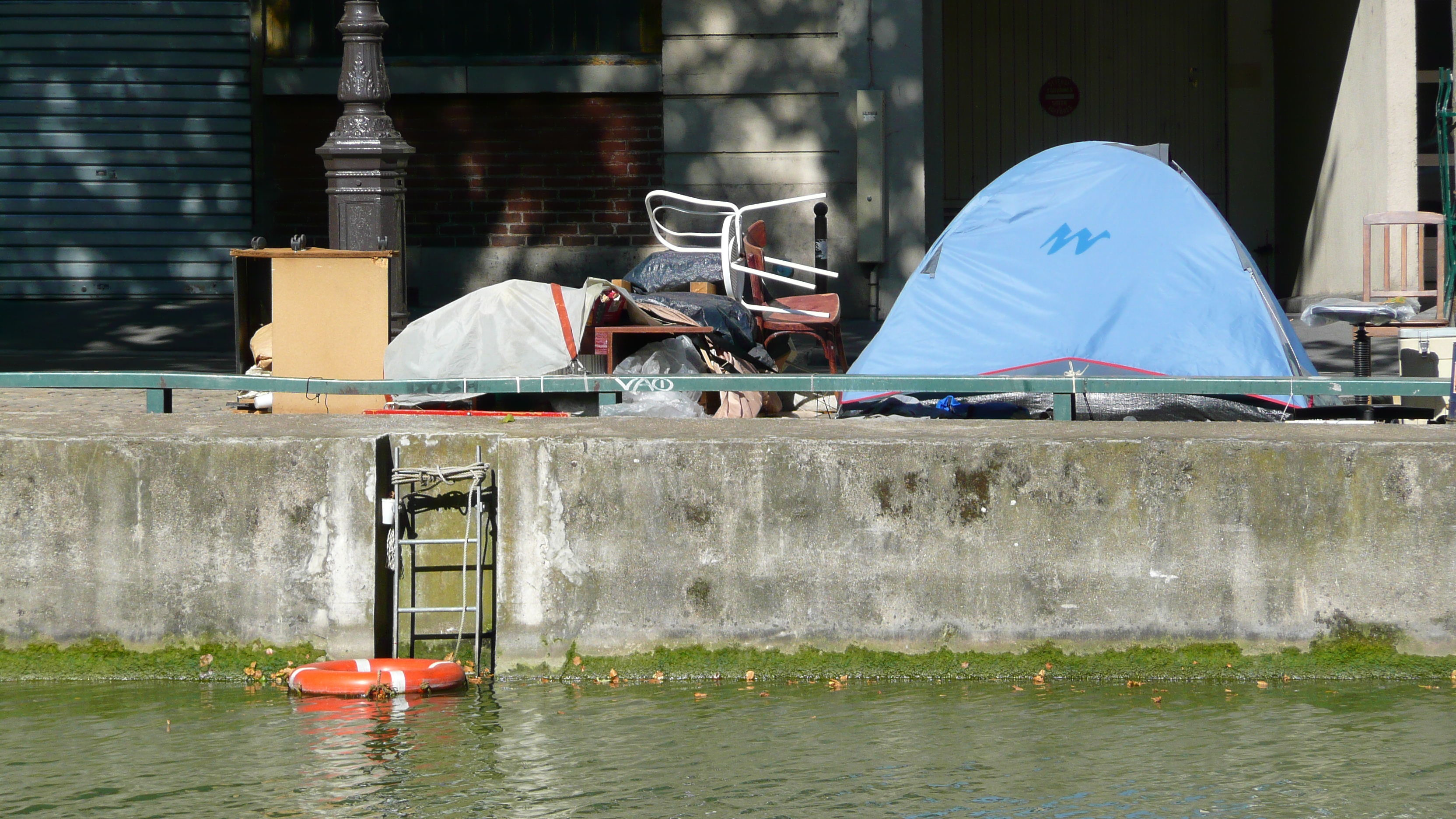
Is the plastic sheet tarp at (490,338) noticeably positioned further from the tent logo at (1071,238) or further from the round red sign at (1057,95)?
the round red sign at (1057,95)

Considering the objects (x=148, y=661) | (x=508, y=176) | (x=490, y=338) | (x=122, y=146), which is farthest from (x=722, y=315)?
(x=122, y=146)

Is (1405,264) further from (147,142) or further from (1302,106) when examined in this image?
(147,142)

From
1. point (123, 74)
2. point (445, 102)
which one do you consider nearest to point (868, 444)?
point (445, 102)

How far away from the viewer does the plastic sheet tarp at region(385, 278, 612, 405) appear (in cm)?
746

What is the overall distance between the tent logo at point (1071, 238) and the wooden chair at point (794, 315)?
1.42 meters

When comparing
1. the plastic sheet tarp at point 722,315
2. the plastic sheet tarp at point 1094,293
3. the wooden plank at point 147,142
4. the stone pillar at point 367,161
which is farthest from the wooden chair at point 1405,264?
the wooden plank at point 147,142

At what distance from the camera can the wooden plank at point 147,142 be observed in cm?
1488

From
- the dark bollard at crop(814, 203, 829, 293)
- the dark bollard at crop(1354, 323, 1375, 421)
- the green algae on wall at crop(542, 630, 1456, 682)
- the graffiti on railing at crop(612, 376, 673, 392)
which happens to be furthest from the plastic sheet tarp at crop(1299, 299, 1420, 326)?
the dark bollard at crop(814, 203, 829, 293)

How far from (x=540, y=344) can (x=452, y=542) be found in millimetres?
2383

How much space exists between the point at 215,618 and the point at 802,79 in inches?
401

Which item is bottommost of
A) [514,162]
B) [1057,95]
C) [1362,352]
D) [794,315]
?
[1362,352]

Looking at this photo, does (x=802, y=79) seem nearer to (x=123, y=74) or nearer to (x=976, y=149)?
(x=976, y=149)

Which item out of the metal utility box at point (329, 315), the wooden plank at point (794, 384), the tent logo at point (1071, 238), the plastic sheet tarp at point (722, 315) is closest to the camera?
the wooden plank at point (794, 384)

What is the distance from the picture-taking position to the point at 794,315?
9016 mm
